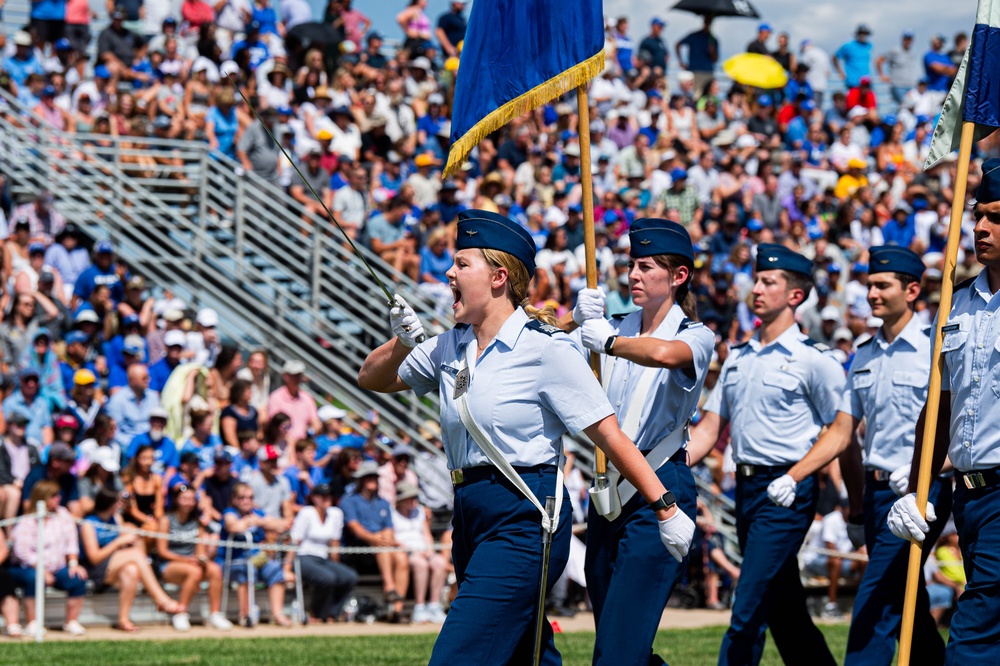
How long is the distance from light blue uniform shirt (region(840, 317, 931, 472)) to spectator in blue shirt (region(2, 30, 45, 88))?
12479 millimetres

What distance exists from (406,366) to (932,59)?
2473 cm

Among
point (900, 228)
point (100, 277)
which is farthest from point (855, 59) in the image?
point (100, 277)

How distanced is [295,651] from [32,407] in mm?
4083

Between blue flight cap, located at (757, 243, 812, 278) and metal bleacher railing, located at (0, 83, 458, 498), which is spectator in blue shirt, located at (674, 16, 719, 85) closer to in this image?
metal bleacher railing, located at (0, 83, 458, 498)

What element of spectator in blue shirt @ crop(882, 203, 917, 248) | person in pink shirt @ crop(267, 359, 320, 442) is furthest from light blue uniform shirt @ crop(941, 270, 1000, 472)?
spectator in blue shirt @ crop(882, 203, 917, 248)

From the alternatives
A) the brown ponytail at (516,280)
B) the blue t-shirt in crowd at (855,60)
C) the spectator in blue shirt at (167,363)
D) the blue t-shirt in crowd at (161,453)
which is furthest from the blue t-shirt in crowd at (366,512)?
the blue t-shirt in crowd at (855,60)

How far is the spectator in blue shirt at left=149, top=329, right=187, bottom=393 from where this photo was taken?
14.6 meters

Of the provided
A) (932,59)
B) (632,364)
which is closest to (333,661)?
(632,364)

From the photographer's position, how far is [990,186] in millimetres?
6090

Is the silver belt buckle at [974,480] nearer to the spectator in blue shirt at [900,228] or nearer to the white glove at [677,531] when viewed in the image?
the white glove at [677,531]

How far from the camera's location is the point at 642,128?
22.7 m

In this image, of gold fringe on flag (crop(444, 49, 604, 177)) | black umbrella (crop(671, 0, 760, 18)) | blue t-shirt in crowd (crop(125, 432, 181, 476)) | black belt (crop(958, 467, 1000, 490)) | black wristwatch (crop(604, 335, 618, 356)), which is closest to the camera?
black belt (crop(958, 467, 1000, 490))

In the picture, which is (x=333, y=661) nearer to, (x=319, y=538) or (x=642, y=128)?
(x=319, y=538)

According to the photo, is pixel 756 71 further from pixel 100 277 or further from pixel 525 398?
pixel 525 398
